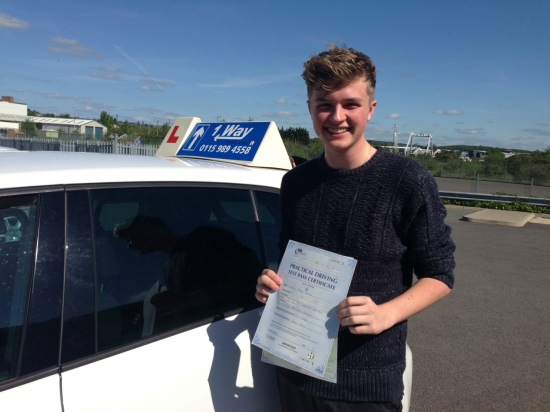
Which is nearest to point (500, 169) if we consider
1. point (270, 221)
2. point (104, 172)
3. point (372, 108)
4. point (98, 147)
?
point (98, 147)

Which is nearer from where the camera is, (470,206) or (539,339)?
(539,339)

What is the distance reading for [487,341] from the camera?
4727 millimetres

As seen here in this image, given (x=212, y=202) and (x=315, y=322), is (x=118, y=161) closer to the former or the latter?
(x=212, y=202)

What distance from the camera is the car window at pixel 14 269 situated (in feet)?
4.47

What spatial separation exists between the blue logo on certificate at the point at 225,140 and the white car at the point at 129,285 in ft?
1.93

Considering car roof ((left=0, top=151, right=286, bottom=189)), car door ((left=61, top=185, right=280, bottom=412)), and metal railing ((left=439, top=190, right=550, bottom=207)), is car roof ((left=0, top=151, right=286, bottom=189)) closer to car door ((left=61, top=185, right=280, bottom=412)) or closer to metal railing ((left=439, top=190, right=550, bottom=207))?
car door ((left=61, top=185, right=280, bottom=412))

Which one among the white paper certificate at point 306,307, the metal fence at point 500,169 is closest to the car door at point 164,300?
the white paper certificate at point 306,307

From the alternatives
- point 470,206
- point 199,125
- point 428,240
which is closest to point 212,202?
point 428,240

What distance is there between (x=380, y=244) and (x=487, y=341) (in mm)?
3837

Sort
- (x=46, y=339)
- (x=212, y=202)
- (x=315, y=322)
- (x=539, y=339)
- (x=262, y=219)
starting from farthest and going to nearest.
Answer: (x=539, y=339) < (x=262, y=219) < (x=212, y=202) < (x=315, y=322) < (x=46, y=339)

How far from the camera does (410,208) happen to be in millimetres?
1514

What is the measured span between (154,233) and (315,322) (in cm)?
72

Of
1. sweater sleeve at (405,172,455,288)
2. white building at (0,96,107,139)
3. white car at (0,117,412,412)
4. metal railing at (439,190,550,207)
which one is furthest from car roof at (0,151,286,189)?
white building at (0,96,107,139)

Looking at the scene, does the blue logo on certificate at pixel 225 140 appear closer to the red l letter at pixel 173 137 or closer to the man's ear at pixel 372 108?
the red l letter at pixel 173 137
